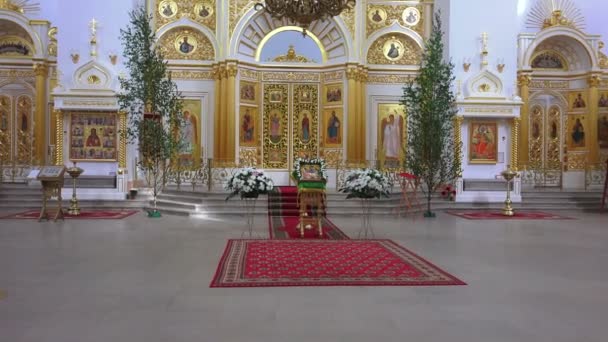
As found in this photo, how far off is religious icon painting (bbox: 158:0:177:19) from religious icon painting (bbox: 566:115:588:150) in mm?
15663

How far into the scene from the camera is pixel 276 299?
5.20 metres

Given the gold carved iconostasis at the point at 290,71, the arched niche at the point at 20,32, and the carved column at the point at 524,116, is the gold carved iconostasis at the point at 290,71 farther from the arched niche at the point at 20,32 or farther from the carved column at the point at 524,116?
the arched niche at the point at 20,32

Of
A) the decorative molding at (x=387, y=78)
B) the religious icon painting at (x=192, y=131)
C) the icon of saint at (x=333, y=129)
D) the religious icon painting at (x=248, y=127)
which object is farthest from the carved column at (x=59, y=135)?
the decorative molding at (x=387, y=78)

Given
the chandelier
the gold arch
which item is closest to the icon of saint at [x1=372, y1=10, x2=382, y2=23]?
the gold arch

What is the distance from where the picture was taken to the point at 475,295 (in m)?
5.40

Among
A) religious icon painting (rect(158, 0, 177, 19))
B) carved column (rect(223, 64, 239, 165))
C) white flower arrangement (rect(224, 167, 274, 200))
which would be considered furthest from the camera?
religious icon painting (rect(158, 0, 177, 19))

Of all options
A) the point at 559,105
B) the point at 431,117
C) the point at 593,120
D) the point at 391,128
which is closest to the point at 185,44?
the point at 391,128

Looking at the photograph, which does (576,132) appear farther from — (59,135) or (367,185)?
(59,135)

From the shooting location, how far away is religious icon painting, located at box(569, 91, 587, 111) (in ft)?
63.7

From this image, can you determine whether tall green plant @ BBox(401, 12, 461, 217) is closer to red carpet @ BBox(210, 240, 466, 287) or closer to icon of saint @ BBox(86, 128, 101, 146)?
red carpet @ BBox(210, 240, 466, 287)

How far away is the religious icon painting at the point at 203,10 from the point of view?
18.0 m

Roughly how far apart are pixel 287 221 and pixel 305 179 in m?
2.67

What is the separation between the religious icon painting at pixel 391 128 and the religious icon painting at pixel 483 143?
3.03 metres

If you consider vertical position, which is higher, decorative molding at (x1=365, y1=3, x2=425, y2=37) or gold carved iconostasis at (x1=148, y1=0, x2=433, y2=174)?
decorative molding at (x1=365, y1=3, x2=425, y2=37)
